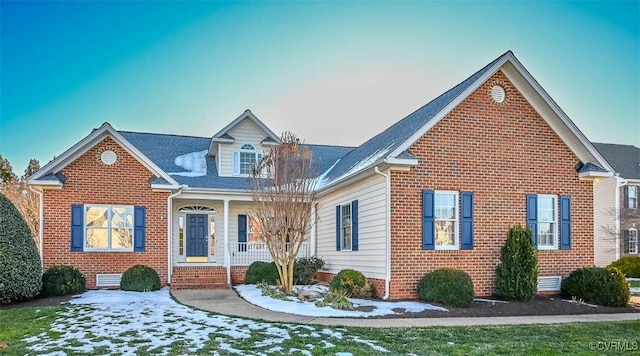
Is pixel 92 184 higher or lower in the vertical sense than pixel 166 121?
lower

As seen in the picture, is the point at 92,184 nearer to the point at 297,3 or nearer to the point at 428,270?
the point at 297,3

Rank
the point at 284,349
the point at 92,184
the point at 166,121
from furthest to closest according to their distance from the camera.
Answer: the point at 166,121, the point at 92,184, the point at 284,349

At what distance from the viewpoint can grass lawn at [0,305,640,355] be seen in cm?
782

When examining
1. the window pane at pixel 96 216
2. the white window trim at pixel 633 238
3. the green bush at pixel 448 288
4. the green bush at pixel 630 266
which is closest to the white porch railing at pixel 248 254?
the window pane at pixel 96 216

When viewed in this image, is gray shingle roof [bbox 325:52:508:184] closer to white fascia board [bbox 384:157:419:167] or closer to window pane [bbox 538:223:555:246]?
white fascia board [bbox 384:157:419:167]

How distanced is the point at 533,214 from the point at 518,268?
204cm

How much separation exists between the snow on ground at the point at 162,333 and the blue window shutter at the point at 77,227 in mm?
4834

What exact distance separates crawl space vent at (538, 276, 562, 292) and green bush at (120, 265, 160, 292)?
1122 cm

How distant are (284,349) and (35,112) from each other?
1760 centimetres

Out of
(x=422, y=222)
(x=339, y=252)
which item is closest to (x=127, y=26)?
(x=339, y=252)

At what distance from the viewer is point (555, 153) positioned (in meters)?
14.9

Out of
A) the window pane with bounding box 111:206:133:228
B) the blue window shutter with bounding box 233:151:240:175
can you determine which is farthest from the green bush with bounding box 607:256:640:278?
the window pane with bounding box 111:206:133:228

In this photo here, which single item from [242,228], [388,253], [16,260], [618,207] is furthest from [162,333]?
[618,207]

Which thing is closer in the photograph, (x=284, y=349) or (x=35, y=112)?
(x=284, y=349)
